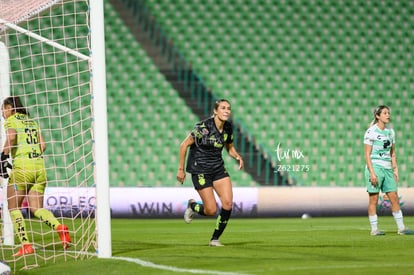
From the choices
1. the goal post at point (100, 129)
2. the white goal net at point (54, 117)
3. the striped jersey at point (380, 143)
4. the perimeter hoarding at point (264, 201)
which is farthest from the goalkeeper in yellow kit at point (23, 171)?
the perimeter hoarding at point (264, 201)

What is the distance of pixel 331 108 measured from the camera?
22797mm

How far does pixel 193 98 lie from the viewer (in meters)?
22.5

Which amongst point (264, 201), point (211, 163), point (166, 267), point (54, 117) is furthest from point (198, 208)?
point (264, 201)

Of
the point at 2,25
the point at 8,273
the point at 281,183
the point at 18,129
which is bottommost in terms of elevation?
the point at 281,183

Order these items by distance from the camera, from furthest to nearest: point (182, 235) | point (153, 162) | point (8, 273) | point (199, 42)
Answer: point (199, 42), point (153, 162), point (182, 235), point (8, 273)

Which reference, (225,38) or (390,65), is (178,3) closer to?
(225,38)

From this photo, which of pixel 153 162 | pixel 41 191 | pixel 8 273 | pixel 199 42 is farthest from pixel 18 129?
pixel 199 42

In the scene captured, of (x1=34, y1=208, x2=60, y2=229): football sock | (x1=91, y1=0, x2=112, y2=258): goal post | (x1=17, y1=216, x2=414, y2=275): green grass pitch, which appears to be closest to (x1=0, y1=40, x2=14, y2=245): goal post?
(x1=34, y1=208, x2=60, y2=229): football sock

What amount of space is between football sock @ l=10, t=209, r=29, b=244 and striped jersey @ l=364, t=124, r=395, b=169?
4.80 meters

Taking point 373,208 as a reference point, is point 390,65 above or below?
above

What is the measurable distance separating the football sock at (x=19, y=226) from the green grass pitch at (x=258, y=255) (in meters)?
1.04

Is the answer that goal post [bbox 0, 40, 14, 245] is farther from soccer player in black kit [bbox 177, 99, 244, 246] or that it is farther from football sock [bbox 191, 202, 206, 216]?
soccer player in black kit [bbox 177, 99, 244, 246]

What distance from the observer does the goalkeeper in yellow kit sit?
1027cm

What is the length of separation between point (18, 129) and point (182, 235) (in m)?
3.77
